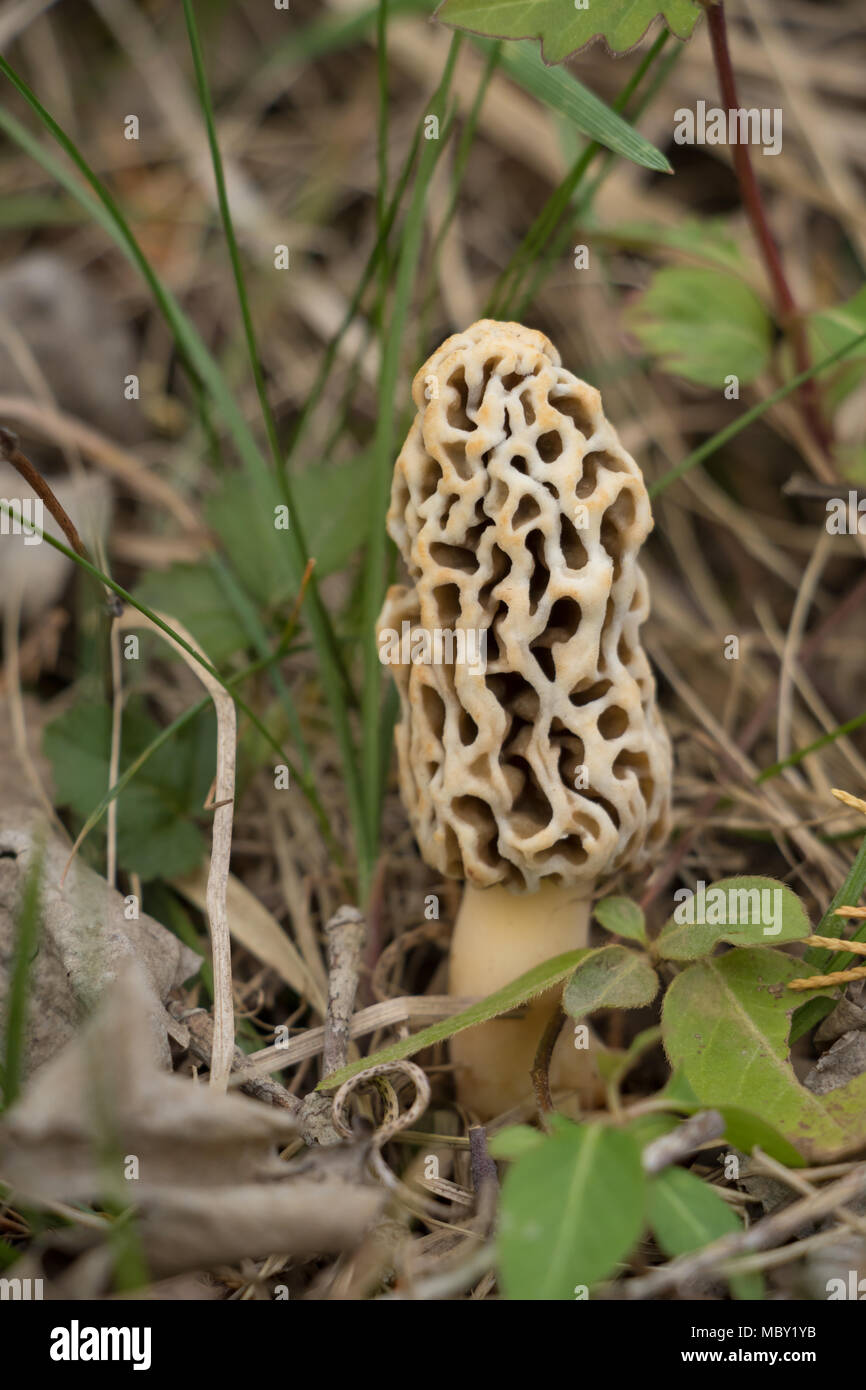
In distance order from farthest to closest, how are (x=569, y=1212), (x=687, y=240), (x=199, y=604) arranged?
(x=687, y=240), (x=199, y=604), (x=569, y=1212)

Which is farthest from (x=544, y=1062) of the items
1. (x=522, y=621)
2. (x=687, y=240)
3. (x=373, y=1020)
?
(x=687, y=240)

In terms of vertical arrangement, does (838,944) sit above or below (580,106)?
below

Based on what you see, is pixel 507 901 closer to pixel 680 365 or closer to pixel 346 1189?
pixel 346 1189

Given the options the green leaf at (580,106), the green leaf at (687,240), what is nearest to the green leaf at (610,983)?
the green leaf at (580,106)

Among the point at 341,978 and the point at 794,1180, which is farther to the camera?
the point at 341,978

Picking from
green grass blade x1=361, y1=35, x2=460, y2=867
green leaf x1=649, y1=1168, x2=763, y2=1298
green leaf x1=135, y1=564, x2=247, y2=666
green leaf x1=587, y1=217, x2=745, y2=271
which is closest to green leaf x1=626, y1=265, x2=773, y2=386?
green leaf x1=587, y1=217, x2=745, y2=271

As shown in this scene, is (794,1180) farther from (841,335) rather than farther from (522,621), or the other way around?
(841,335)

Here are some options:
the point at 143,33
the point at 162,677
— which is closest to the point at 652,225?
the point at 162,677
